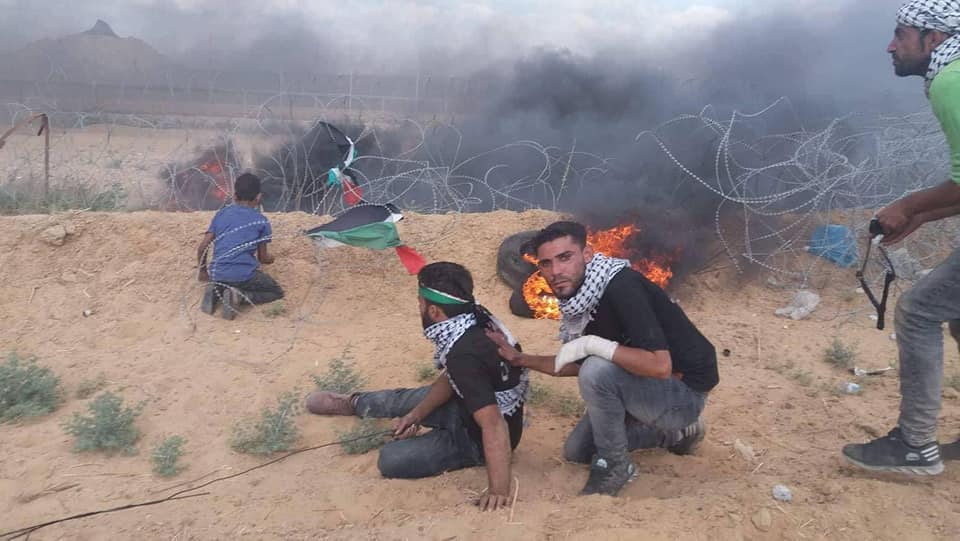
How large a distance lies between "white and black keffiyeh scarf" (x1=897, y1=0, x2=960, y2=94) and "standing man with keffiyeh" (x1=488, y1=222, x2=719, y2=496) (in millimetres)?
1492

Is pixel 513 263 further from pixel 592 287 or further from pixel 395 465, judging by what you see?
pixel 592 287

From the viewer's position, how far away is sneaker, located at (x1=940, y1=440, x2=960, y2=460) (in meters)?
3.23

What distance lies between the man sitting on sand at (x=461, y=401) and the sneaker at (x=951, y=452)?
2.03m

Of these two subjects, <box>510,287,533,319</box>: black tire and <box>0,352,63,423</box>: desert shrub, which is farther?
<box>510,287,533,319</box>: black tire

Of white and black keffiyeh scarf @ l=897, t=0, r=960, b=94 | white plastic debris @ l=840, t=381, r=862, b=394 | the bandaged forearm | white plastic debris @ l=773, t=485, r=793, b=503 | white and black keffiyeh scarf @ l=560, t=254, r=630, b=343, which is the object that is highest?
white and black keffiyeh scarf @ l=897, t=0, r=960, b=94

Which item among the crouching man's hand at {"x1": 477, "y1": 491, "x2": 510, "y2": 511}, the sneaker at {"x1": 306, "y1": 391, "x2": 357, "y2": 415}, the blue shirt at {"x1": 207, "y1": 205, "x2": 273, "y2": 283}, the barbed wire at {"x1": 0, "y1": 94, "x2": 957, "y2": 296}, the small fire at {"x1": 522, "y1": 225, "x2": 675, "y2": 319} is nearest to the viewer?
the crouching man's hand at {"x1": 477, "y1": 491, "x2": 510, "y2": 511}

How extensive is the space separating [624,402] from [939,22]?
2147 mm

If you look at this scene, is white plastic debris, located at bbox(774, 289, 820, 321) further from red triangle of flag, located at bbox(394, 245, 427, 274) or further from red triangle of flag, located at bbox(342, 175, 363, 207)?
red triangle of flag, located at bbox(342, 175, 363, 207)

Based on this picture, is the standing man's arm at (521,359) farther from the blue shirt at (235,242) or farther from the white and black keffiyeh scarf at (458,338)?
the blue shirt at (235,242)

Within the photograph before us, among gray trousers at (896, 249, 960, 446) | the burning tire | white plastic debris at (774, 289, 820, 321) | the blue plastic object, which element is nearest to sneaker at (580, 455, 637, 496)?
gray trousers at (896, 249, 960, 446)

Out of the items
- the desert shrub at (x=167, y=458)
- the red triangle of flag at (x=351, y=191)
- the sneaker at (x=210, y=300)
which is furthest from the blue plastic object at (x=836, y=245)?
the desert shrub at (x=167, y=458)

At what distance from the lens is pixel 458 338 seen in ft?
10.7

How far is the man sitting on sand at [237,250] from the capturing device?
5746 mm

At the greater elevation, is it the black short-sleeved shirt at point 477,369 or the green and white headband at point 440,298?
the green and white headband at point 440,298
